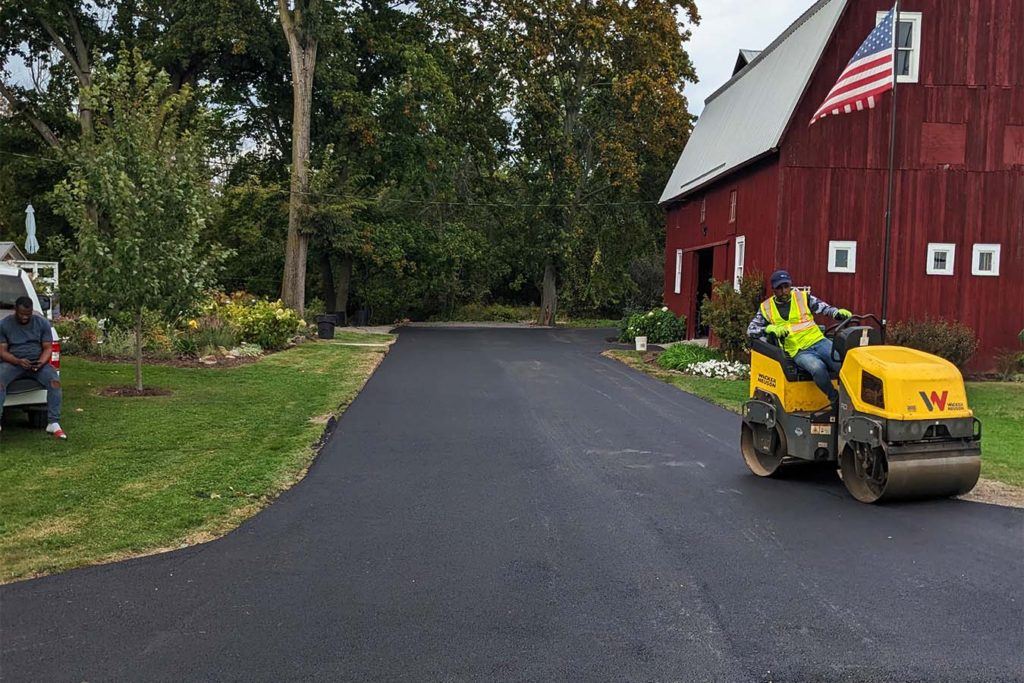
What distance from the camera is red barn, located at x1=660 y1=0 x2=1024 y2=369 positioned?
18219mm

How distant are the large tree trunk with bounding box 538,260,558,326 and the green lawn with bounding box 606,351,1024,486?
64.4ft

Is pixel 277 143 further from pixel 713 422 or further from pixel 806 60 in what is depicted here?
pixel 713 422

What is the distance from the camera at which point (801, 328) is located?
764 centimetres

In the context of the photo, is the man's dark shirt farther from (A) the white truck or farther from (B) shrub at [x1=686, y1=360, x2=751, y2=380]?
(B) shrub at [x1=686, y1=360, x2=751, y2=380]

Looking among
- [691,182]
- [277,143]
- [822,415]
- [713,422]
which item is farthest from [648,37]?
[822,415]

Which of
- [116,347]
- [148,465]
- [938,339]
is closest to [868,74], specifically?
[938,339]

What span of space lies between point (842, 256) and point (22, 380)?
16.0m

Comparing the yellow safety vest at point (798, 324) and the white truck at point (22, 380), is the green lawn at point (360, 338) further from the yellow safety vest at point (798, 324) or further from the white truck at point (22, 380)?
the yellow safety vest at point (798, 324)

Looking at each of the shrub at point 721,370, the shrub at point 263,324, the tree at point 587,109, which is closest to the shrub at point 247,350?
the shrub at point 263,324

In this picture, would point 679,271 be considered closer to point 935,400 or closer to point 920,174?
point 920,174

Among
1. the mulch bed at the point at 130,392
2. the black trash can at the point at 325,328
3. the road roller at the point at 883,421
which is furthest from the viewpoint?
the black trash can at the point at 325,328

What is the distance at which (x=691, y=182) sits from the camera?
1011 inches

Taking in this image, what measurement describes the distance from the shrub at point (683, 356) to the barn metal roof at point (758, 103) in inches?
182

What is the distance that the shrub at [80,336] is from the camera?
1809cm
